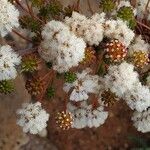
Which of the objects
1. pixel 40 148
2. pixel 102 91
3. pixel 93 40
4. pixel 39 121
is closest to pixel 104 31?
pixel 93 40

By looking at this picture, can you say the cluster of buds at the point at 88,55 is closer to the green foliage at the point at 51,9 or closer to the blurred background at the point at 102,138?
the green foliage at the point at 51,9

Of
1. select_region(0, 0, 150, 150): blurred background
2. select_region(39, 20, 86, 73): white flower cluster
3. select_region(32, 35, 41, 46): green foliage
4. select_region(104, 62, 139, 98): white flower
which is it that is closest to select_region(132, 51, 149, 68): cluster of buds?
select_region(104, 62, 139, 98): white flower

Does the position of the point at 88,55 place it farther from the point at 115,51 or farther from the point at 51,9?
the point at 51,9

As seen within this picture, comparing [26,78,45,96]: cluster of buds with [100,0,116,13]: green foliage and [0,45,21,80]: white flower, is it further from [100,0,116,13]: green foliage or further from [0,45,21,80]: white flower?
[100,0,116,13]: green foliage

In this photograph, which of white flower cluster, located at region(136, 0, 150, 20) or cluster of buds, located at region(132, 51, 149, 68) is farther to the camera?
white flower cluster, located at region(136, 0, 150, 20)

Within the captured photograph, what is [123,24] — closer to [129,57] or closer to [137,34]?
[129,57]

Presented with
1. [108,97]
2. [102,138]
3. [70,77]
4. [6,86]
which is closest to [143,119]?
[108,97]

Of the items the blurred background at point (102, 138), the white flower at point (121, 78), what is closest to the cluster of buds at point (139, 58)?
the white flower at point (121, 78)
